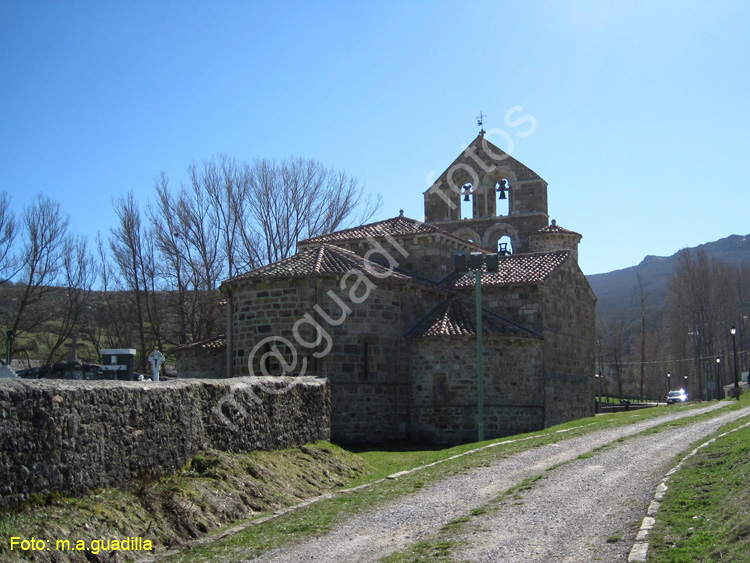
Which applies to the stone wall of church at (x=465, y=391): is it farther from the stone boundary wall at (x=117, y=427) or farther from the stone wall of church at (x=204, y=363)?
the stone boundary wall at (x=117, y=427)

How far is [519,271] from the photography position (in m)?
23.0

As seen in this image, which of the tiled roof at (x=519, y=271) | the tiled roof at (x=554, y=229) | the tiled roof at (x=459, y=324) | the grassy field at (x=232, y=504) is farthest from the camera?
the tiled roof at (x=554, y=229)

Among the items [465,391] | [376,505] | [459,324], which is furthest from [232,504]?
[459,324]

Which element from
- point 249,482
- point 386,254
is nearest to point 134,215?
point 386,254

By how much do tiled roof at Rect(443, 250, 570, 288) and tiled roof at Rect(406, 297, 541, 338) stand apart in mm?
1175

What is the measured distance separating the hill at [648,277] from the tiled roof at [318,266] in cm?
10593

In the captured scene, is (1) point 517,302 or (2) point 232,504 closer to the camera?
(2) point 232,504

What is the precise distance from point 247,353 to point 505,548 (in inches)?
541

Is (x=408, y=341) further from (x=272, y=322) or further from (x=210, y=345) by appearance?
(x=210, y=345)

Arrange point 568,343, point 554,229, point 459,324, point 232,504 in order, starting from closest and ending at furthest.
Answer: point 232,504
point 459,324
point 568,343
point 554,229

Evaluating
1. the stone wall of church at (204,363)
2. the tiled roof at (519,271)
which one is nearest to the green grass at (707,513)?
the tiled roof at (519,271)

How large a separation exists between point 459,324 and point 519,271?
11.9 feet

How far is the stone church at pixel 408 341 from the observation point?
63.6ft

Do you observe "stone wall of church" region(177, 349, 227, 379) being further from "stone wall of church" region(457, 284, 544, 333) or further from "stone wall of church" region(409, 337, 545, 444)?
"stone wall of church" region(457, 284, 544, 333)
